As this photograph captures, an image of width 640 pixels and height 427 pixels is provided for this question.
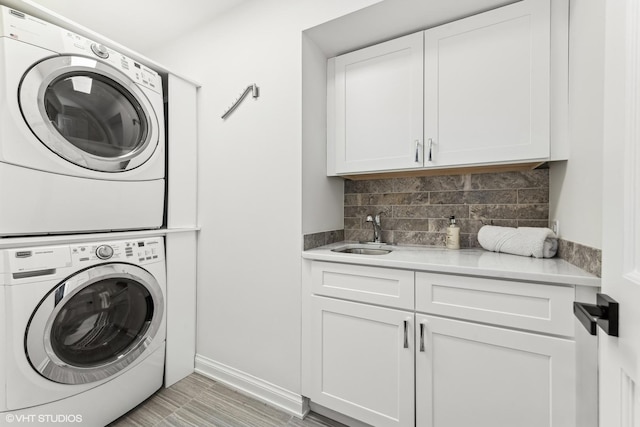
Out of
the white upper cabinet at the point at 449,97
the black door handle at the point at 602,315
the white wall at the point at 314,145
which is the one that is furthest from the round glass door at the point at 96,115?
the black door handle at the point at 602,315

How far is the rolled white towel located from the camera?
1.38 meters

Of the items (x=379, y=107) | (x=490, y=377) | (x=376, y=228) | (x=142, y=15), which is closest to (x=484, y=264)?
(x=490, y=377)

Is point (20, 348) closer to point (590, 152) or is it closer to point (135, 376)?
point (135, 376)

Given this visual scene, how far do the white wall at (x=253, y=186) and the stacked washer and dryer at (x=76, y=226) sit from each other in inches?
13.1

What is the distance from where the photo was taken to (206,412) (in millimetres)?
1637

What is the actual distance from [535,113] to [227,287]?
6.78ft

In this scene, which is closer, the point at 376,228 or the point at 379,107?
the point at 379,107

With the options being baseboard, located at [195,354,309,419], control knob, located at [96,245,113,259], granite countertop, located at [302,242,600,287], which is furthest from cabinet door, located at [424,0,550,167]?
control knob, located at [96,245,113,259]

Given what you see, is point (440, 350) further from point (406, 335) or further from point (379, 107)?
point (379, 107)

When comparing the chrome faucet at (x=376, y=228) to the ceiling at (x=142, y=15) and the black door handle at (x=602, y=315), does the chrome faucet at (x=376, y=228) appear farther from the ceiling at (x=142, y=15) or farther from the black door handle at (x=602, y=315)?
the ceiling at (x=142, y=15)

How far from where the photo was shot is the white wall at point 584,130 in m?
1.00

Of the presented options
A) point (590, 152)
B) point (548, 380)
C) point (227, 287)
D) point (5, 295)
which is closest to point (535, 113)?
point (590, 152)

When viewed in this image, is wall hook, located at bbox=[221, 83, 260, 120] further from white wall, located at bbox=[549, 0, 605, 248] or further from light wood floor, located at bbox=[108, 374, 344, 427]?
light wood floor, located at bbox=[108, 374, 344, 427]

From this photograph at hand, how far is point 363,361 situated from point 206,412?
1.01 meters
